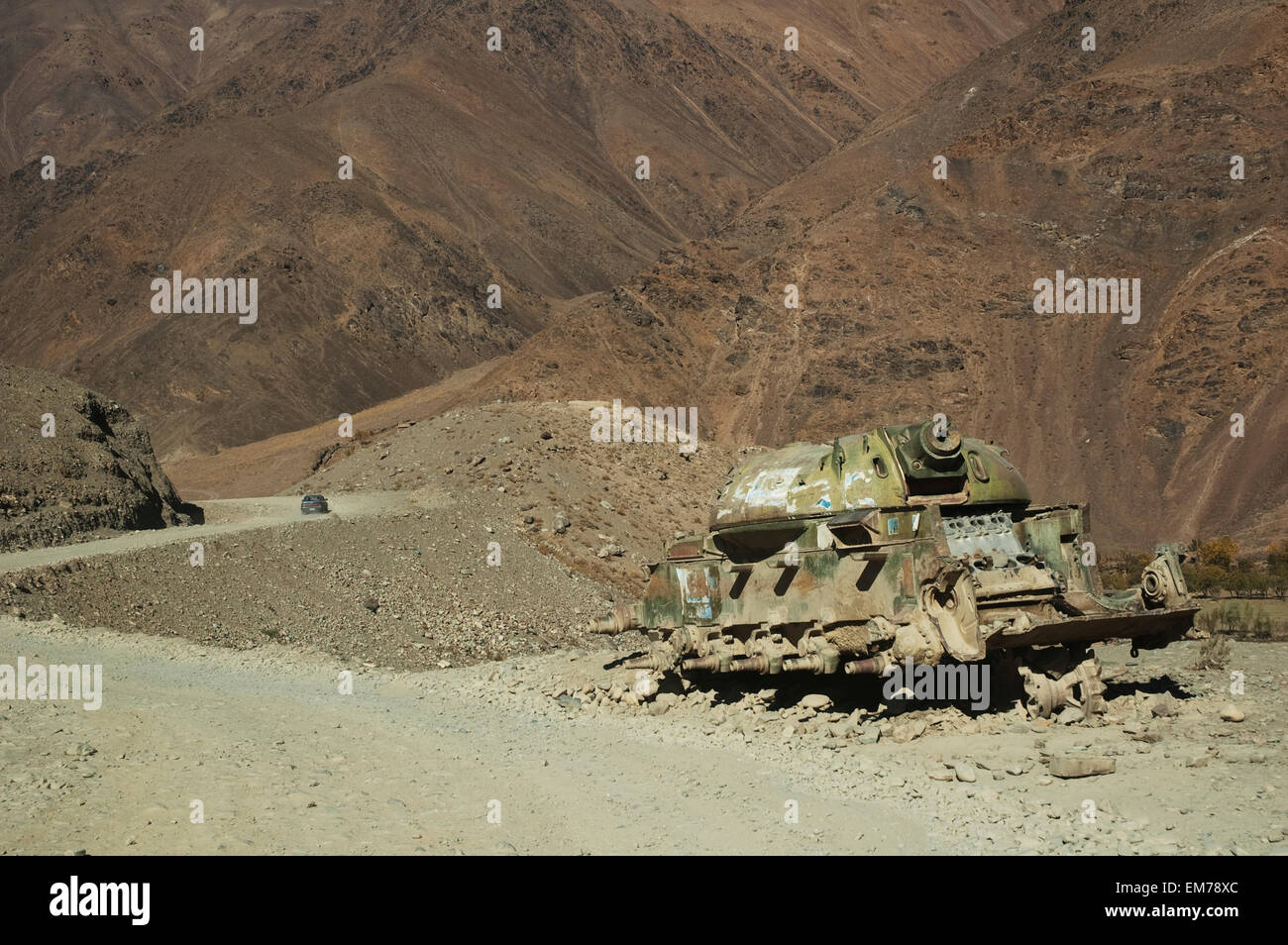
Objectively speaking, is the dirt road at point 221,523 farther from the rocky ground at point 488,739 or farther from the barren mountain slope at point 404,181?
the barren mountain slope at point 404,181

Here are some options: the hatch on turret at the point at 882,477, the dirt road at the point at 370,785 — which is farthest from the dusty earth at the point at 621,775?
the hatch on turret at the point at 882,477

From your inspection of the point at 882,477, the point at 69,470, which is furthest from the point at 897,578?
the point at 69,470

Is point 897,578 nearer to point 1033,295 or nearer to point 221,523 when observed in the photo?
point 221,523

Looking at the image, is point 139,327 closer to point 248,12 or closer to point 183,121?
point 183,121

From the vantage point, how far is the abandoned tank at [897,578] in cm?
1416

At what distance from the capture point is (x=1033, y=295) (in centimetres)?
6331

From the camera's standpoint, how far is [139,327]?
91.0 metres

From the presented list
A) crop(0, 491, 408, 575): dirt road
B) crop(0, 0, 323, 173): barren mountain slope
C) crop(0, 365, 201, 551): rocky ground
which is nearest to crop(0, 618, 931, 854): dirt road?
crop(0, 491, 408, 575): dirt road

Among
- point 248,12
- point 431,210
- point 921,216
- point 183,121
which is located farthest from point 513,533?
point 248,12

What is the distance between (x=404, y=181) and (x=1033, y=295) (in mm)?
66795

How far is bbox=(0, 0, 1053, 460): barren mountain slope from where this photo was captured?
3514 inches

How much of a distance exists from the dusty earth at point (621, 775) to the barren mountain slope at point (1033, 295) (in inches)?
1560

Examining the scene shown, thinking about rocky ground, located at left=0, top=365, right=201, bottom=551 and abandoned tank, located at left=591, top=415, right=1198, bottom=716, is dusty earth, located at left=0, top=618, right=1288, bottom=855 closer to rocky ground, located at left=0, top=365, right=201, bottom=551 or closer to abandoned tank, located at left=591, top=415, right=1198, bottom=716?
abandoned tank, located at left=591, top=415, right=1198, bottom=716

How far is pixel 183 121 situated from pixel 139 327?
5541cm
